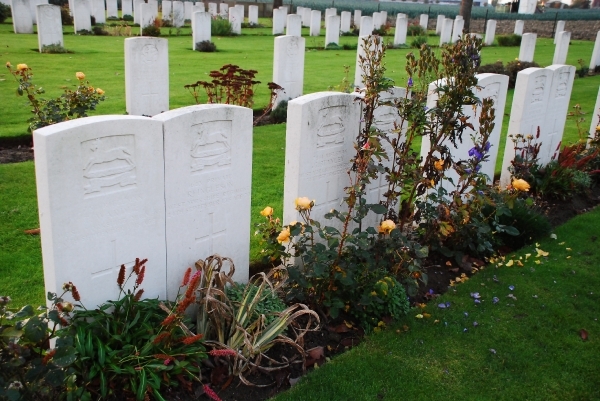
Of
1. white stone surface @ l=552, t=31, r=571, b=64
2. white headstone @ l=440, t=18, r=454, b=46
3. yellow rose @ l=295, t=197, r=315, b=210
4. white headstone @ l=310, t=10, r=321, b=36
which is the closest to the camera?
yellow rose @ l=295, t=197, r=315, b=210

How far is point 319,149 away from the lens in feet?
13.5

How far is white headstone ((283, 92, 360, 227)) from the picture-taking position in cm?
396

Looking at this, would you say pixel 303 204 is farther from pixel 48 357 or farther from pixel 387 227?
pixel 48 357

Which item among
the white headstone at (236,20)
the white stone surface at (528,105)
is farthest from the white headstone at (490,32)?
the white stone surface at (528,105)

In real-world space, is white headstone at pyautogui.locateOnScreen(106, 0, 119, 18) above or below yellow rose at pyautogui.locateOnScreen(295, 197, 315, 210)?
above

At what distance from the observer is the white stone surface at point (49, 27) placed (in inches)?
535

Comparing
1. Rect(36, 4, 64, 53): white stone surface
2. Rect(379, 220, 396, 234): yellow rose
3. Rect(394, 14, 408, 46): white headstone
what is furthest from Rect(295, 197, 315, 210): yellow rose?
Rect(394, 14, 408, 46): white headstone

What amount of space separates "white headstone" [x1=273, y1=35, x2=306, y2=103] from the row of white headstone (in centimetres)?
587

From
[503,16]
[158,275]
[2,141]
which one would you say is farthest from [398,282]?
[503,16]

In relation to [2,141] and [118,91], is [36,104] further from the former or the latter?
[118,91]

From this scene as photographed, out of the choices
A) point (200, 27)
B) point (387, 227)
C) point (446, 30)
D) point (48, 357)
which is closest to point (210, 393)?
point (48, 357)

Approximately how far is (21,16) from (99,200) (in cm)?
1691

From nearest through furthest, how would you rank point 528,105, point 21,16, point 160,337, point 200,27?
1. point 160,337
2. point 528,105
3. point 200,27
4. point 21,16

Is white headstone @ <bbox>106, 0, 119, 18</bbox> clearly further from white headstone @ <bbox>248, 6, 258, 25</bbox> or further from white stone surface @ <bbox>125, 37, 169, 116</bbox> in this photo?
white stone surface @ <bbox>125, 37, 169, 116</bbox>
